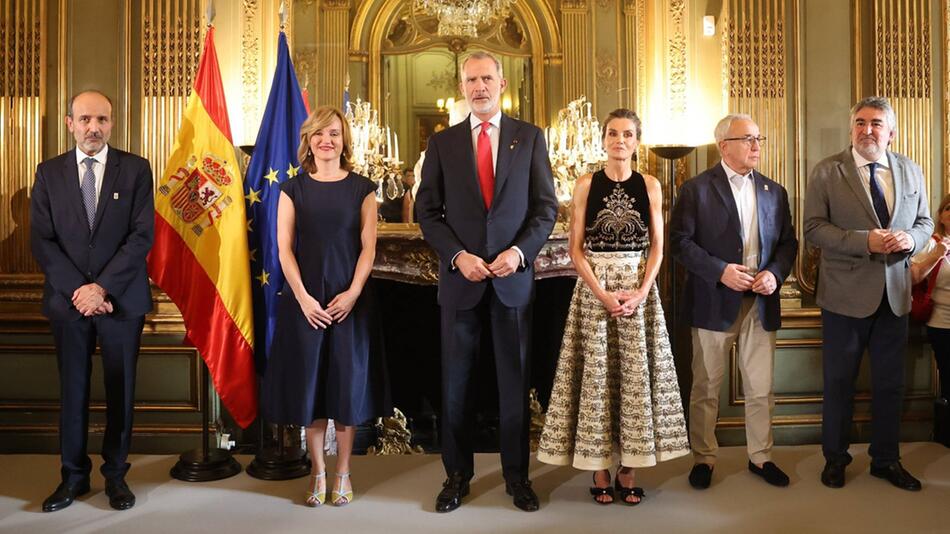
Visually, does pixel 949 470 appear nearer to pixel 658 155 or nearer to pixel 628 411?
pixel 628 411

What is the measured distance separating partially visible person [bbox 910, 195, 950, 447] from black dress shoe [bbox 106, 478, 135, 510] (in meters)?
3.89

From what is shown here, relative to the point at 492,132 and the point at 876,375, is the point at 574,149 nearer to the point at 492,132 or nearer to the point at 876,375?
the point at 492,132

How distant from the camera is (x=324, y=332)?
11.7 feet

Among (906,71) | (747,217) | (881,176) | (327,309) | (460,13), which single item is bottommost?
(327,309)

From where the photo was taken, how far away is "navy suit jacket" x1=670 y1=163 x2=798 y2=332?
3869mm

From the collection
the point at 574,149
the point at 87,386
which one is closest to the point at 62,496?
the point at 87,386

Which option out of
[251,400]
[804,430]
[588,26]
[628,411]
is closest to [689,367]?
[804,430]

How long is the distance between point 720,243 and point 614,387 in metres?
0.89

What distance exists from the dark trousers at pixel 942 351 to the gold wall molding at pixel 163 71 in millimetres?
4450

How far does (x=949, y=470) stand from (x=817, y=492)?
933mm

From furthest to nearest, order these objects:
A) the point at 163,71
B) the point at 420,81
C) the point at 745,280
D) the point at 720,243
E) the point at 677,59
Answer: the point at 420,81 → the point at 677,59 → the point at 163,71 → the point at 720,243 → the point at 745,280

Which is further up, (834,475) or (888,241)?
(888,241)

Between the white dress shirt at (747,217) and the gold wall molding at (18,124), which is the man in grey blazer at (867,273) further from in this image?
the gold wall molding at (18,124)

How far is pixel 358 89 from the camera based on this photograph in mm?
5359
